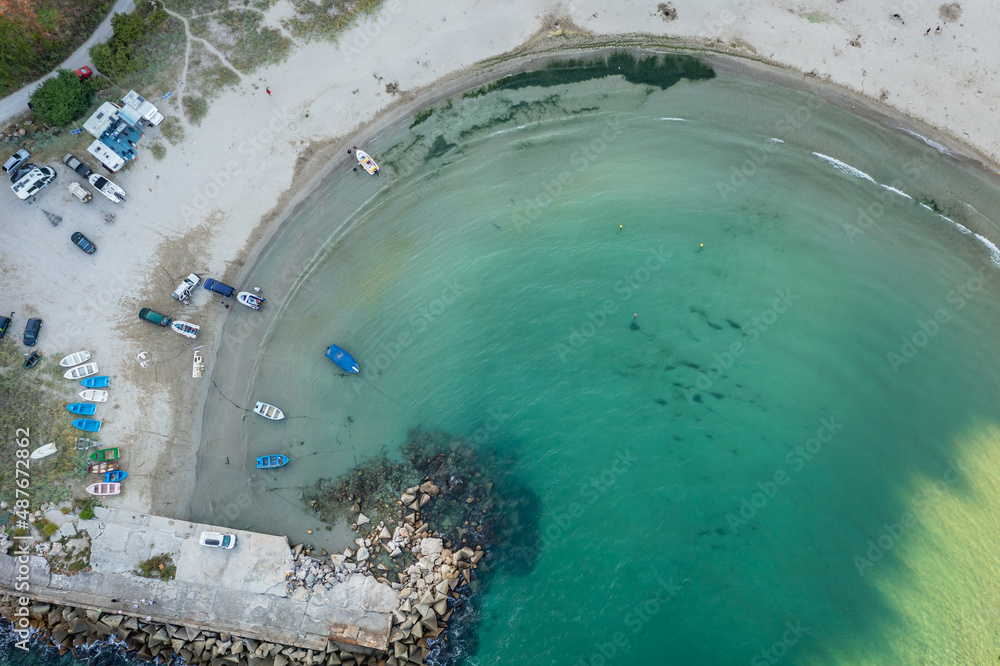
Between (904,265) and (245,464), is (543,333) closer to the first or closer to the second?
(245,464)

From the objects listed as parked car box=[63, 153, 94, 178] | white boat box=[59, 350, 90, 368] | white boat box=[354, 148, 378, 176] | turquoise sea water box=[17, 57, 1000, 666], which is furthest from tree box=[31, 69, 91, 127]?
white boat box=[354, 148, 378, 176]

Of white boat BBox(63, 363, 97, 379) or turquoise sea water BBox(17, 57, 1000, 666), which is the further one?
white boat BBox(63, 363, 97, 379)

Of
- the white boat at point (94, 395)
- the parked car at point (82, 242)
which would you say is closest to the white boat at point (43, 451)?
the white boat at point (94, 395)

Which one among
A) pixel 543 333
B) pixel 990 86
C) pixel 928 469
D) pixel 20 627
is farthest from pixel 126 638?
pixel 990 86

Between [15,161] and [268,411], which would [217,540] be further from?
[15,161]

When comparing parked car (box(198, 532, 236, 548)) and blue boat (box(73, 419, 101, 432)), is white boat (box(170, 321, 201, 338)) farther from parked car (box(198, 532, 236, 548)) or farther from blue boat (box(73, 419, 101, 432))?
parked car (box(198, 532, 236, 548))
